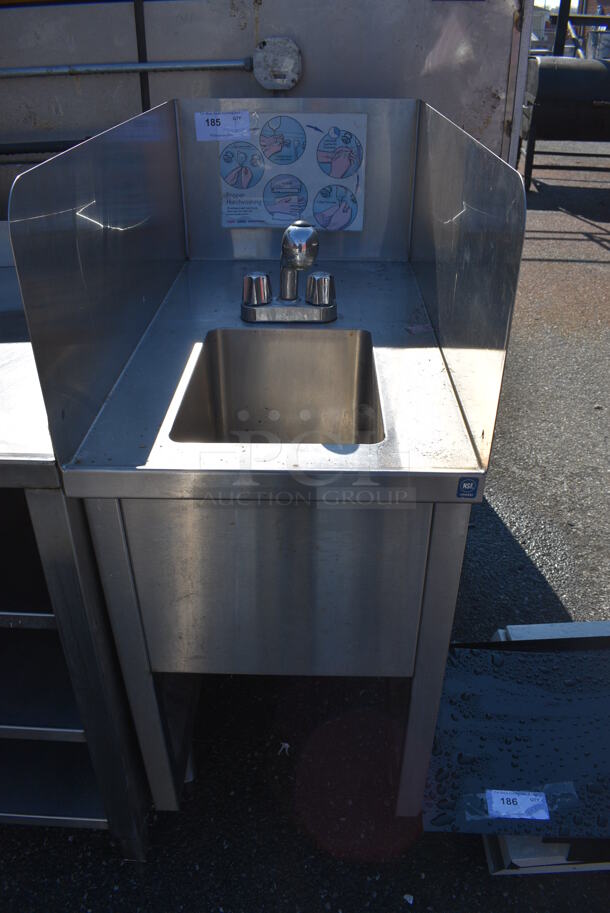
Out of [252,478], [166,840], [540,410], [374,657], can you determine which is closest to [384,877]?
[166,840]

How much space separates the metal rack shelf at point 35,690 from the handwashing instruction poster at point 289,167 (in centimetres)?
119

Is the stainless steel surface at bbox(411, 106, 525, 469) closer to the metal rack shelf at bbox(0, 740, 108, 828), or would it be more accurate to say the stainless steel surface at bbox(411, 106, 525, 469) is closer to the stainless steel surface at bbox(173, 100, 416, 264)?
the stainless steel surface at bbox(173, 100, 416, 264)

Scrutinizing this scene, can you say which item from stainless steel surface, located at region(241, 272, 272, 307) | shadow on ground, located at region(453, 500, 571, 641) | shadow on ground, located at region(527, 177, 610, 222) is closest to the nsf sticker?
stainless steel surface, located at region(241, 272, 272, 307)

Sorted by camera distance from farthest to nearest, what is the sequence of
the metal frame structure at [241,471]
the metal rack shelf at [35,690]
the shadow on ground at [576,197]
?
1. the shadow on ground at [576,197]
2. the metal rack shelf at [35,690]
3. the metal frame structure at [241,471]

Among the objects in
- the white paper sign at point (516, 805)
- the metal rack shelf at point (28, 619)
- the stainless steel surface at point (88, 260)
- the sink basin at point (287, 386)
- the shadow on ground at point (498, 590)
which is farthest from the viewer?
the shadow on ground at point (498, 590)

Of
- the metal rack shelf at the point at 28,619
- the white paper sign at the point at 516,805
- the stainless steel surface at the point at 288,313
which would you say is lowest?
the white paper sign at the point at 516,805

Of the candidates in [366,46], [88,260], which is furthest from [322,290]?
[366,46]

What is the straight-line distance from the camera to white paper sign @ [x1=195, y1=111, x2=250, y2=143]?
71.6 inches

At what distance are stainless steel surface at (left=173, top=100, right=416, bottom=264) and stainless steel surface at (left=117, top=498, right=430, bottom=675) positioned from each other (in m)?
1.09

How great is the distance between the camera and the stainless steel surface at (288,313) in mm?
1552

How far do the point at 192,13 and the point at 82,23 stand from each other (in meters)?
0.29

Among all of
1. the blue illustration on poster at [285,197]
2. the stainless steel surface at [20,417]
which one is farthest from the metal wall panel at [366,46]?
the stainless steel surface at [20,417]

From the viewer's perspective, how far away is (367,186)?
6.20 feet

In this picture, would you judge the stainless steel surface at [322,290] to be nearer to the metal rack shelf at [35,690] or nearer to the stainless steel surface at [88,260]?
the stainless steel surface at [88,260]
